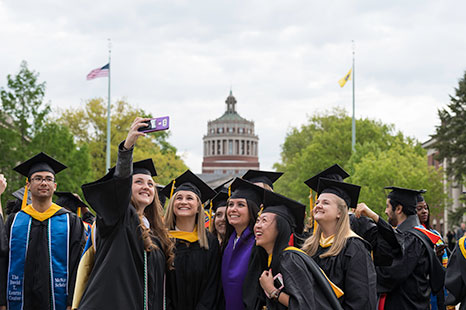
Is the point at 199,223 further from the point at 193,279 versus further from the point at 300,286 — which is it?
the point at 300,286

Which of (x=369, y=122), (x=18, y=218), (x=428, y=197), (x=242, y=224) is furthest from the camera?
(x=369, y=122)

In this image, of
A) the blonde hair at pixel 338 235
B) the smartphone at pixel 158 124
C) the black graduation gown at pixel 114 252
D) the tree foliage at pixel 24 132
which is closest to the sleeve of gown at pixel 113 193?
the black graduation gown at pixel 114 252

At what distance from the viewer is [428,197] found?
35250 mm

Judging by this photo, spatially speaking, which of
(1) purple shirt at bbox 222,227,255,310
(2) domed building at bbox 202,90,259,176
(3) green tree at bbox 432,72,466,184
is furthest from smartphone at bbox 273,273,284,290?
(2) domed building at bbox 202,90,259,176

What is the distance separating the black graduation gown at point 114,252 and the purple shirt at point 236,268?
41.7 inches

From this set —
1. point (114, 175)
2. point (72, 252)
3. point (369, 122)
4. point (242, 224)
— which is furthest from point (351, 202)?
point (369, 122)

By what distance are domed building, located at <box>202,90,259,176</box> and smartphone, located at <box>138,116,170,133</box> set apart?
472 ft

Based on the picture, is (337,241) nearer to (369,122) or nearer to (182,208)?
(182,208)

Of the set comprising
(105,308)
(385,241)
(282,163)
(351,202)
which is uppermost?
(282,163)

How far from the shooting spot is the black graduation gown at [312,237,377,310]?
5.22 metres

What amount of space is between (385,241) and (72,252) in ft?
10.9

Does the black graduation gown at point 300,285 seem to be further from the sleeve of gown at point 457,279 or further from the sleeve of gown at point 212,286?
the sleeve of gown at point 457,279

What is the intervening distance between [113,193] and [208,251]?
5.06ft

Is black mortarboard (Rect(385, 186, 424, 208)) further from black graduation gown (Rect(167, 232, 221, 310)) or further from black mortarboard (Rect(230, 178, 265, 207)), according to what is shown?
black graduation gown (Rect(167, 232, 221, 310))
